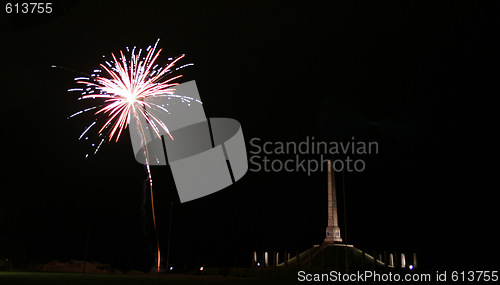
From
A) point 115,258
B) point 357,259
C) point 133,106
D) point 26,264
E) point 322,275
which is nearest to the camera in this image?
point 133,106

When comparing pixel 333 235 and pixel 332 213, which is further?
pixel 332 213

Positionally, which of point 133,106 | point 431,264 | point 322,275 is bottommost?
point 322,275

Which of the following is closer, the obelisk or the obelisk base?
the obelisk base

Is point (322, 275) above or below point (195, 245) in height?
below

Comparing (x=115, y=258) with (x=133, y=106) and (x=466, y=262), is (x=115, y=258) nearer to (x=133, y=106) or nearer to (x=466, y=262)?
(x=133, y=106)

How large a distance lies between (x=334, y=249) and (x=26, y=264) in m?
33.6

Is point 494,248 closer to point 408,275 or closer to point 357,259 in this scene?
point 357,259

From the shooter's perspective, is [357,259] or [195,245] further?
[195,245]

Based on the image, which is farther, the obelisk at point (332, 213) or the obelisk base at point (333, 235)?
the obelisk at point (332, 213)

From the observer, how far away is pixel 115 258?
65250mm

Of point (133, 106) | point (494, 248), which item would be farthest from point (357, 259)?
point (133, 106)

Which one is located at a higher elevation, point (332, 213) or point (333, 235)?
point (332, 213)

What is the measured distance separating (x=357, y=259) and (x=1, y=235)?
41003mm

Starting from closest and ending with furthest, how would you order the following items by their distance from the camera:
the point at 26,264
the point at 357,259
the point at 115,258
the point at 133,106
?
the point at 133,106 → the point at 26,264 → the point at 357,259 → the point at 115,258
